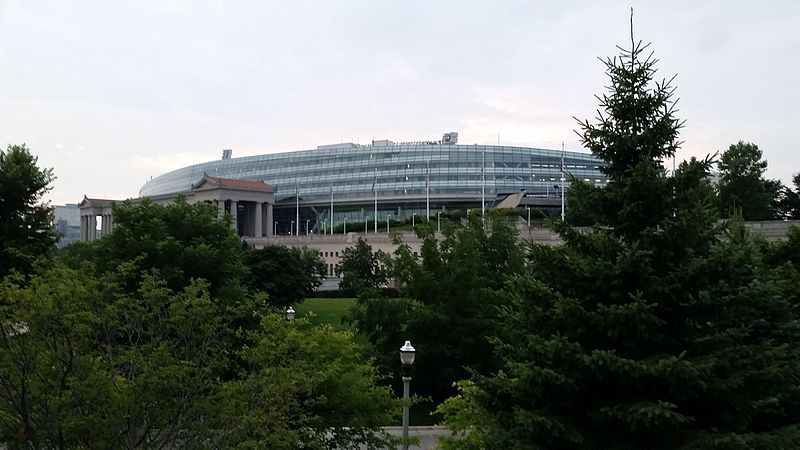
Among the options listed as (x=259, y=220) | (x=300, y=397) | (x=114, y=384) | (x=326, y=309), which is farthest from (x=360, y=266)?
(x=259, y=220)

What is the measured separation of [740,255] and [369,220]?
118985 millimetres

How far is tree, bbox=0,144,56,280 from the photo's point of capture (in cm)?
3206

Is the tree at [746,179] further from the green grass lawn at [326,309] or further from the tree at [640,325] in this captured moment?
the tree at [640,325]

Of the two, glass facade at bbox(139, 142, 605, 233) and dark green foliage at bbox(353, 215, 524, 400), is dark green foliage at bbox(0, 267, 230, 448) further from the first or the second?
glass facade at bbox(139, 142, 605, 233)

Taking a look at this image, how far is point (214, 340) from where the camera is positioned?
14297 millimetres

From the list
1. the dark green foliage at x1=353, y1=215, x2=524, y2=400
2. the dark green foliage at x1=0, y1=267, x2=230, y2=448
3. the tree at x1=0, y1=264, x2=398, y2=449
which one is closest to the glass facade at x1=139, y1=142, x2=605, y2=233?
the dark green foliage at x1=353, y1=215, x2=524, y2=400

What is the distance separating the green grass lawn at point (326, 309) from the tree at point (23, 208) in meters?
17.8

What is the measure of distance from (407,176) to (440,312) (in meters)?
97.8

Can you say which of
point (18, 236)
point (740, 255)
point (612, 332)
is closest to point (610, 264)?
point (612, 332)

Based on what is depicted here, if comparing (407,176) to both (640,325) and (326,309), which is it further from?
(640,325)

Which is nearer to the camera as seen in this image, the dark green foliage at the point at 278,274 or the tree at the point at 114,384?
Answer: the tree at the point at 114,384

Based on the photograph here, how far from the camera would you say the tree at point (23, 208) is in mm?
32062

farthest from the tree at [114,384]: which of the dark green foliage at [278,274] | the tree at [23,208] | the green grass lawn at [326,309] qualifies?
the dark green foliage at [278,274]

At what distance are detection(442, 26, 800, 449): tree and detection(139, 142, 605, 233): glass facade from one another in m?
102
